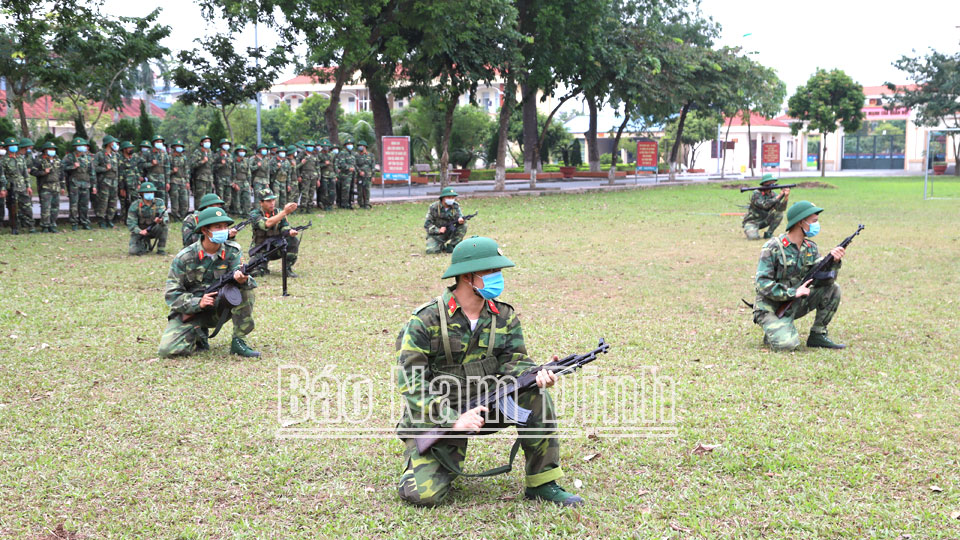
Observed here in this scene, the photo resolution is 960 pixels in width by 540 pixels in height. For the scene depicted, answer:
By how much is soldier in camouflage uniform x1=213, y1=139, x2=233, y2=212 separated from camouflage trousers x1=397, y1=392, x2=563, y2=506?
18100 mm

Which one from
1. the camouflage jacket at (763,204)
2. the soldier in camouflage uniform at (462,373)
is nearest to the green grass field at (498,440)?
the soldier in camouflage uniform at (462,373)

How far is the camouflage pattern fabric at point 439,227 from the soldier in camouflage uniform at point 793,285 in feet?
26.0

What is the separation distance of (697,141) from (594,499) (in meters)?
66.7

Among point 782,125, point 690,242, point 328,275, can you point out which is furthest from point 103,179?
point 782,125

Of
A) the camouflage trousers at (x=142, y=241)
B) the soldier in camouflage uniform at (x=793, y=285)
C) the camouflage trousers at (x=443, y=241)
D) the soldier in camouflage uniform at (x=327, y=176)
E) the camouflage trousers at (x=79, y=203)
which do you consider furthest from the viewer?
the soldier in camouflage uniform at (x=327, y=176)

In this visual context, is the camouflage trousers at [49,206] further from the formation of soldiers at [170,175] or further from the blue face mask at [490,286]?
the blue face mask at [490,286]

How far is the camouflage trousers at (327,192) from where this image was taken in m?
23.8

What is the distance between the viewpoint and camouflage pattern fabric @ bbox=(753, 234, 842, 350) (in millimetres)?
8242

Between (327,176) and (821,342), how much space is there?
17442 mm

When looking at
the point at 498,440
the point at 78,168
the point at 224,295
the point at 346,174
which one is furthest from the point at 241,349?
the point at 346,174

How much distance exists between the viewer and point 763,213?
17.6 metres

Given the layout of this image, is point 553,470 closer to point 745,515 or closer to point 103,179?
point 745,515

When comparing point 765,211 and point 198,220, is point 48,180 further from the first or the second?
point 765,211

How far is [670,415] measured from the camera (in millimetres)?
6324
